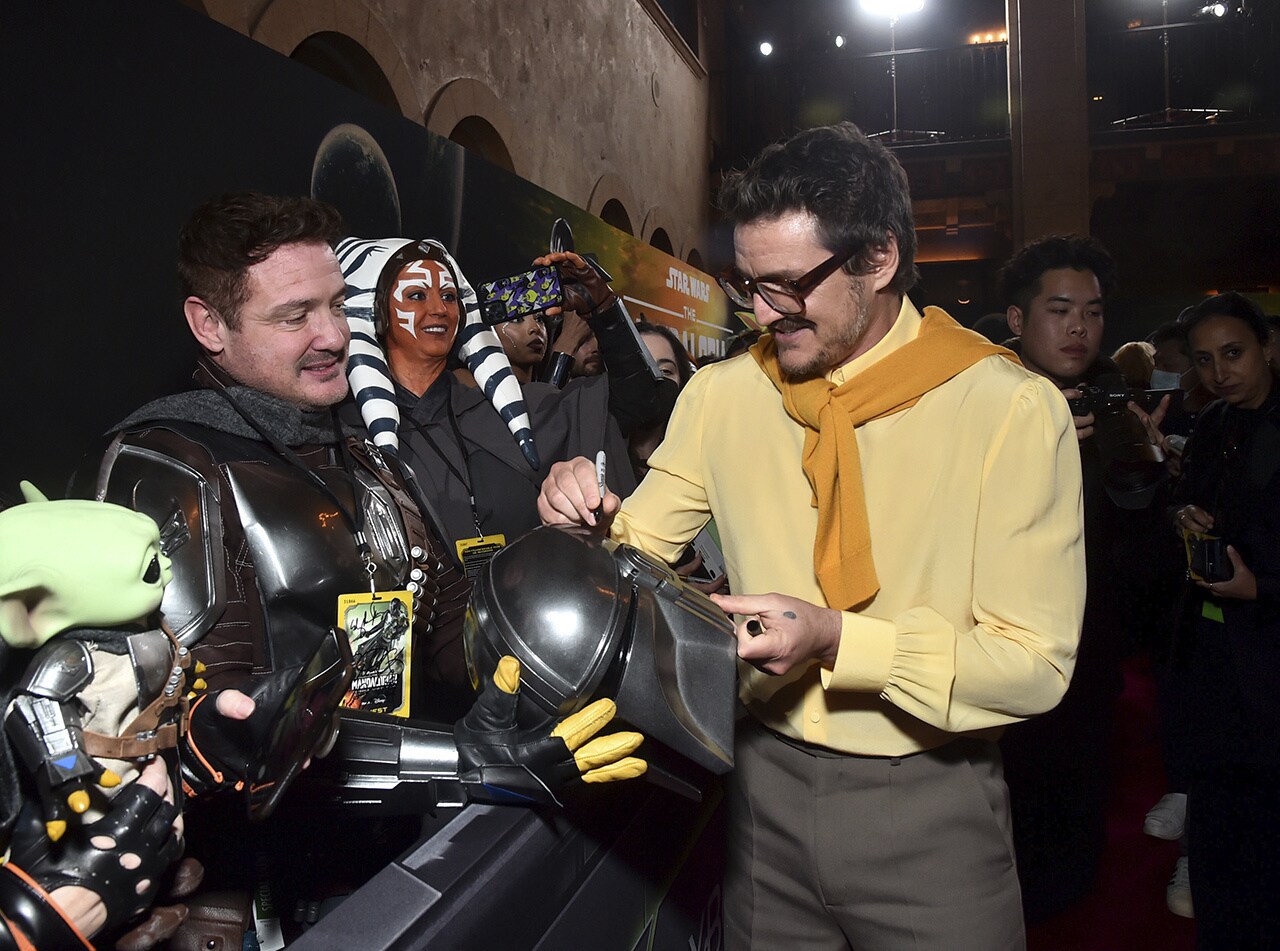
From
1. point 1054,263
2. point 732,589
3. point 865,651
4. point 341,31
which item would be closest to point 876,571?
point 865,651

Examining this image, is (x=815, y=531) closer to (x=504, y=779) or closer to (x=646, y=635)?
(x=646, y=635)

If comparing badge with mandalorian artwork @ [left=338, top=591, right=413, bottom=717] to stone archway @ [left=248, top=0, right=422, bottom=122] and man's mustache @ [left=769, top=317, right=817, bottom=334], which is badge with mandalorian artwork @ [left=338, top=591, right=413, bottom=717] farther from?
stone archway @ [left=248, top=0, right=422, bottom=122]

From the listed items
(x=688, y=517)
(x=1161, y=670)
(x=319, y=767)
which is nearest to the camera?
(x=319, y=767)

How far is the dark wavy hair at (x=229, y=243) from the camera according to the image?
67.6 inches

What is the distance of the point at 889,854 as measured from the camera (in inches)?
60.0

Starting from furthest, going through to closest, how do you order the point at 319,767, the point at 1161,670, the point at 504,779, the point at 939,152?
the point at 939,152, the point at 1161,670, the point at 319,767, the point at 504,779

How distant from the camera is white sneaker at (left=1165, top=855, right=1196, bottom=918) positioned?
325cm

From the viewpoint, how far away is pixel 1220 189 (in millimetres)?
13984

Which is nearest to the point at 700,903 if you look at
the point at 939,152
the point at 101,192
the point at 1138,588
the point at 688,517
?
the point at 688,517

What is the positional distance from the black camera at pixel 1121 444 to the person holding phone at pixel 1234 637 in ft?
0.80

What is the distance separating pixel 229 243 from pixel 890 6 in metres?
17.9

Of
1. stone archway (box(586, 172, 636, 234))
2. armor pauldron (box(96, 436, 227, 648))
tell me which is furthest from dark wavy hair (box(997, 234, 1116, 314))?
stone archway (box(586, 172, 636, 234))

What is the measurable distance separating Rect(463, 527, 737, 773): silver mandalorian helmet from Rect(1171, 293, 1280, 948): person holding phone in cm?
211

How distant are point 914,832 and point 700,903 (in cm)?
65
